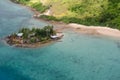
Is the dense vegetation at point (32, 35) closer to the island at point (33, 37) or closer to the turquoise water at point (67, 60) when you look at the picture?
the island at point (33, 37)

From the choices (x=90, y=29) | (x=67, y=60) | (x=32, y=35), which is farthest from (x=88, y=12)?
(x=67, y=60)

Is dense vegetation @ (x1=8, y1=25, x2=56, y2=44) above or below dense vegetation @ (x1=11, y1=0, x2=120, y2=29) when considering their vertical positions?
below

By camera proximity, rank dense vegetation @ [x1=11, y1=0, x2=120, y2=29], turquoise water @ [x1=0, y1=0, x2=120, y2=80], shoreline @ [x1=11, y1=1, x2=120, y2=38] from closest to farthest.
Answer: turquoise water @ [x1=0, y1=0, x2=120, y2=80] → shoreline @ [x1=11, y1=1, x2=120, y2=38] → dense vegetation @ [x1=11, y1=0, x2=120, y2=29]

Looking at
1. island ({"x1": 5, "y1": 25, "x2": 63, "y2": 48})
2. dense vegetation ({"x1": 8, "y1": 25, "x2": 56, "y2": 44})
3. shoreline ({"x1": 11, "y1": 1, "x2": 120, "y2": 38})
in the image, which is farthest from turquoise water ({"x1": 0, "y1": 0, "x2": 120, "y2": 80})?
dense vegetation ({"x1": 8, "y1": 25, "x2": 56, "y2": 44})

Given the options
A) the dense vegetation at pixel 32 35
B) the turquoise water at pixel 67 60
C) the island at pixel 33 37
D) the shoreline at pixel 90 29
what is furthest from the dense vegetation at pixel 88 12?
the dense vegetation at pixel 32 35

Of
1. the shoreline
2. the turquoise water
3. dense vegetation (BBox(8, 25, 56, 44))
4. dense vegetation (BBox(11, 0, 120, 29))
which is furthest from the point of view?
dense vegetation (BBox(11, 0, 120, 29))

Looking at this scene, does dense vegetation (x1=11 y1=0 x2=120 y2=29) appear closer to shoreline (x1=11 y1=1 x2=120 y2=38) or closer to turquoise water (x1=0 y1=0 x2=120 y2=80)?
shoreline (x1=11 y1=1 x2=120 y2=38)

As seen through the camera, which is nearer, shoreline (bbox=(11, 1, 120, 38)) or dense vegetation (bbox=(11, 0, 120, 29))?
shoreline (bbox=(11, 1, 120, 38))
